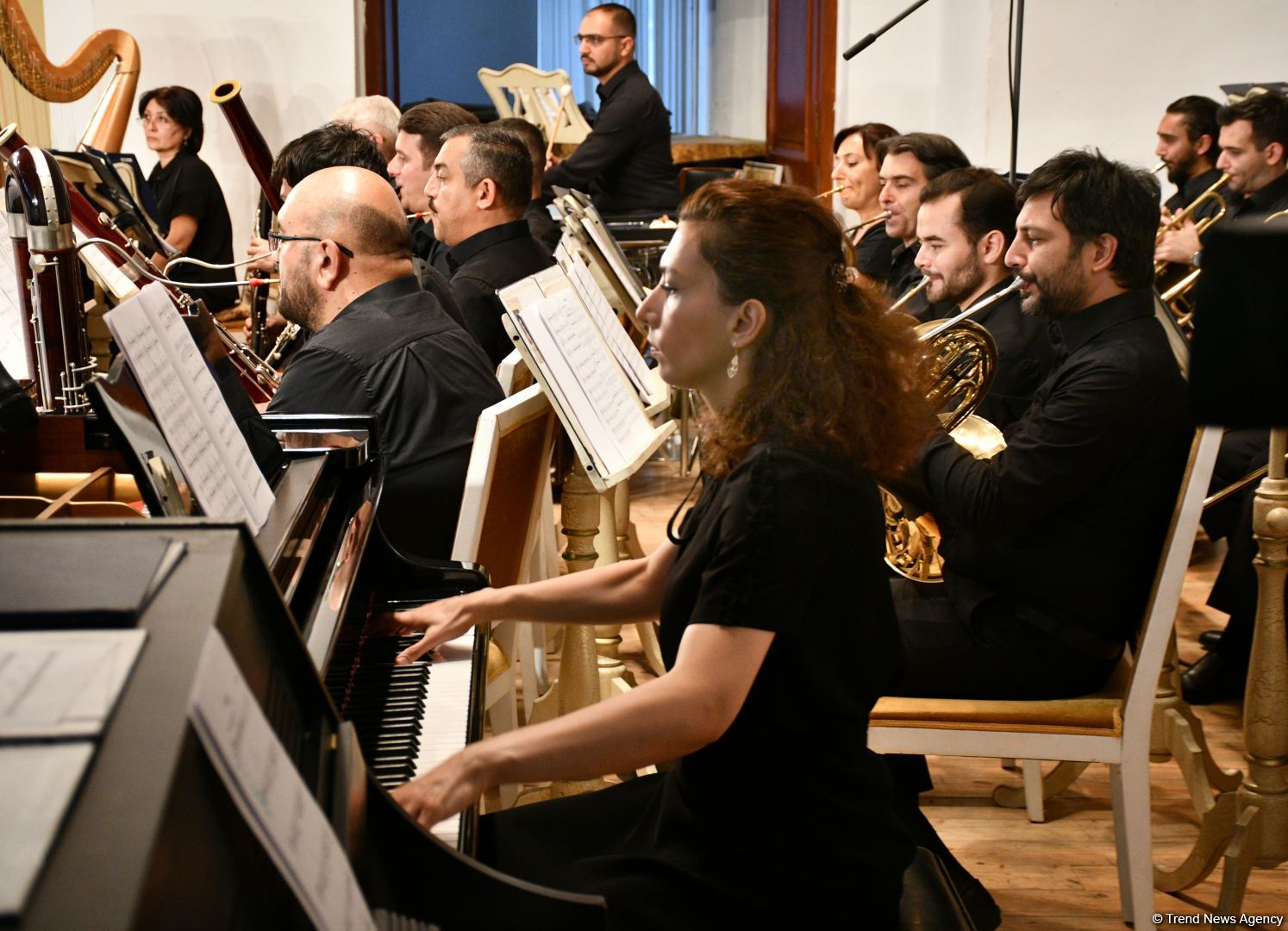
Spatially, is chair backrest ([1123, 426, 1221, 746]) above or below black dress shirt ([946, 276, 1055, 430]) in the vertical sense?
below

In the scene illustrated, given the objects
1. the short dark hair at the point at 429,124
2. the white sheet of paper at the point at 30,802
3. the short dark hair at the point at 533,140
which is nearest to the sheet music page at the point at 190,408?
the white sheet of paper at the point at 30,802

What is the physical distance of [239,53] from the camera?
Result: 6.35 m

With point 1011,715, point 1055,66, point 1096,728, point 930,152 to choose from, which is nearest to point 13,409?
point 1011,715

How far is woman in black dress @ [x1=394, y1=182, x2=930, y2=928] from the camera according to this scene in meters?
1.20

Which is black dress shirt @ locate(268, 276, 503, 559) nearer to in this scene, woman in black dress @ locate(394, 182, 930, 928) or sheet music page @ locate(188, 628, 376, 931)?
woman in black dress @ locate(394, 182, 930, 928)

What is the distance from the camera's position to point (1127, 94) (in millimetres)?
5992

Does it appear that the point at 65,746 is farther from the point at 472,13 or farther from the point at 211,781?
the point at 472,13

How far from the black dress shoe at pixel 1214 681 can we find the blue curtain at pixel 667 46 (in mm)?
6608

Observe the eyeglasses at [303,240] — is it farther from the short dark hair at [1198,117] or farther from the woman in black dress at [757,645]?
the short dark hair at [1198,117]

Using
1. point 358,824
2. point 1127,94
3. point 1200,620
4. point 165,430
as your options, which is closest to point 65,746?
point 358,824

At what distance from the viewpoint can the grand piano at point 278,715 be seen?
520 millimetres

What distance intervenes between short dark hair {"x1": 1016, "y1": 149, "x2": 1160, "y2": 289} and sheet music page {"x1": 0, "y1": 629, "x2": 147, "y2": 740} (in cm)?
174

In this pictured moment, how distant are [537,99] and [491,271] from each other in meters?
3.20

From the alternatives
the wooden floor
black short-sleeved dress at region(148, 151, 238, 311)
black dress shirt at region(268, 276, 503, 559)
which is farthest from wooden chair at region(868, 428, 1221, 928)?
black short-sleeved dress at region(148, 151, 238, 311)
